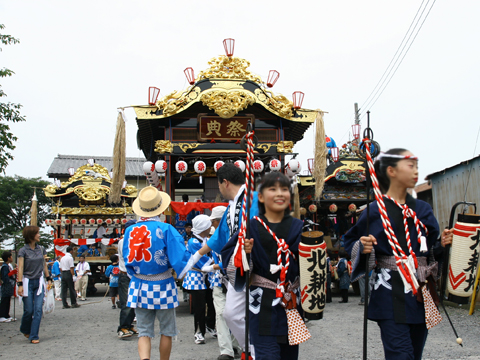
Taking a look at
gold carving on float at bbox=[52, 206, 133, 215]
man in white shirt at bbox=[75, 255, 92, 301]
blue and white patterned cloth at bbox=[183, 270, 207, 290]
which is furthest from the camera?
gold carving on float at bbox=[52, 206, 133, 215]

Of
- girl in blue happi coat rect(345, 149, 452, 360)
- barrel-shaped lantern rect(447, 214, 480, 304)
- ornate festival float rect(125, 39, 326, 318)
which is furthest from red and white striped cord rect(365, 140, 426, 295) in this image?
ornate festival float rect(125, 39, 326, 318)

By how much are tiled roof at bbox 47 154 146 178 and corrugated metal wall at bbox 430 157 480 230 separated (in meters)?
28.5

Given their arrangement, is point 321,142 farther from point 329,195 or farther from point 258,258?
point 258,258

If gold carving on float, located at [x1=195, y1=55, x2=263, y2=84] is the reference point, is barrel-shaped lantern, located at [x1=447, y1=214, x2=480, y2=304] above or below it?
below

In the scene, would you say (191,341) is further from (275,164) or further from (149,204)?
(275,164)

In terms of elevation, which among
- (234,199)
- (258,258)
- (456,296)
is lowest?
(456,296)

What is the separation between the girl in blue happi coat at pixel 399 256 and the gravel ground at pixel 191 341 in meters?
2.45

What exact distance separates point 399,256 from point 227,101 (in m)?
8.75

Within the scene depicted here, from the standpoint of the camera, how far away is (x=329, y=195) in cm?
1519

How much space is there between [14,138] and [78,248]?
8.08 m

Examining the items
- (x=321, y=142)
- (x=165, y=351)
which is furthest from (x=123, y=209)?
(x=165, y=351)

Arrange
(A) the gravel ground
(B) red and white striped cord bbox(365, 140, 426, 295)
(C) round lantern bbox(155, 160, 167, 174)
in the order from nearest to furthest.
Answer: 1. (B) red and white striped cord bbox(365, 140, 426, 295)
2. (A) the gravel ground
3. (C) round lantern bbox(155, 160, 167, 174)

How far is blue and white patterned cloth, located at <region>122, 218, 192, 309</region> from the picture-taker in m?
4.20

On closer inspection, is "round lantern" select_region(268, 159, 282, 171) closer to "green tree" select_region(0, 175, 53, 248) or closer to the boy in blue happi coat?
the boy in blue happi coat
